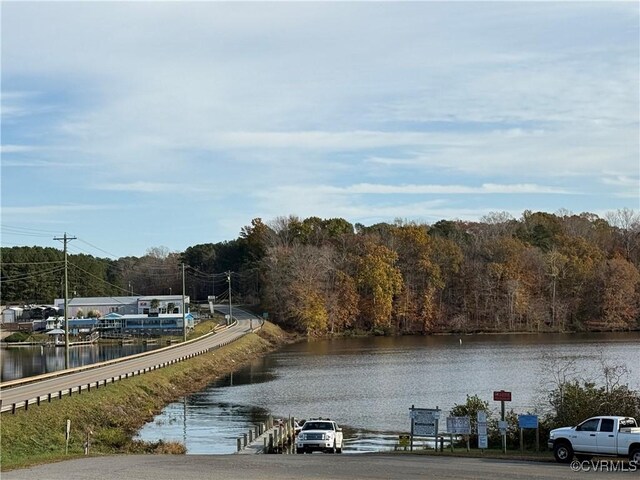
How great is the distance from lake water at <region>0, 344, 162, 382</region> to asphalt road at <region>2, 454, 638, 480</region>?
4242 centimetres

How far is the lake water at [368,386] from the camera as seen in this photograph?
43438 mm

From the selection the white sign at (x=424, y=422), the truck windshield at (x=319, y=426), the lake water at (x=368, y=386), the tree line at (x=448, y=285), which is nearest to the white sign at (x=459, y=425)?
the white sign at (x=424, y=422)

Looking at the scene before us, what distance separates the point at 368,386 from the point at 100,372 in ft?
66.3

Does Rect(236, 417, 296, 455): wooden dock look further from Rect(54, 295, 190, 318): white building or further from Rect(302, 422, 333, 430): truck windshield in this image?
Rect(54, 295, 190, 318): white building

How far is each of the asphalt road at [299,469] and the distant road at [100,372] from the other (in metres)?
14.1

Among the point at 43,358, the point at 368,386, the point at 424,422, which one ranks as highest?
the point at 424,422

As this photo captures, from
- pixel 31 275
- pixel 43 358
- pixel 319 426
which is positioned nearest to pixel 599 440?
pixel 319 426

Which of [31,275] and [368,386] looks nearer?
[368,386]

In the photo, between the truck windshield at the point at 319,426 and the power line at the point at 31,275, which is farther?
the power line at the point at 31,275

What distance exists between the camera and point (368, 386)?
6100cm

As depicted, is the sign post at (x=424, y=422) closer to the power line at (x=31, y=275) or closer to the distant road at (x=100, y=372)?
the distant road at (x=100, y=372)

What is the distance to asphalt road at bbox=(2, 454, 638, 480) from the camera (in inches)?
888

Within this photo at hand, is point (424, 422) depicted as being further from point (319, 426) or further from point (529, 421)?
point (319, 426)

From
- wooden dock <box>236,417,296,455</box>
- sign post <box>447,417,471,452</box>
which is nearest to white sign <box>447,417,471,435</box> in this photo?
sign post <box>447,417,471,452</box>
